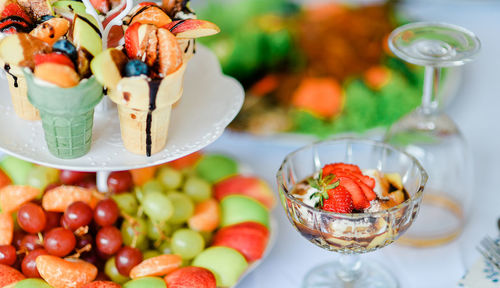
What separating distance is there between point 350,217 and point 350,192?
59mm

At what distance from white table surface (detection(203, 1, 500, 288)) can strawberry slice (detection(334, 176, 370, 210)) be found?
0.24m

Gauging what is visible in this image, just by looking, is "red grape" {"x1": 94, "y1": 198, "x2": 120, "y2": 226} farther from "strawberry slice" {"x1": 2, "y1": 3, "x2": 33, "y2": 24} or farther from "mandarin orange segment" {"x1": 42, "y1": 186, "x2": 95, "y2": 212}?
"strawberry slice" {"x1": 2, "y1": 3, "x2": 33, "y2": 24}

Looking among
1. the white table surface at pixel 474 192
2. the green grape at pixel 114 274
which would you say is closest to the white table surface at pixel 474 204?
the white table surface at pixel 474 192

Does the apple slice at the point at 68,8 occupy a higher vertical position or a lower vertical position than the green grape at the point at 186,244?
higher

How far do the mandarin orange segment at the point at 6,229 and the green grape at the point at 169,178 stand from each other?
0.28m

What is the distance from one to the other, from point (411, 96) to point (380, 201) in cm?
66

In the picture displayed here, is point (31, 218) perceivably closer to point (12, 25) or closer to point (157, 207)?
point (157, 207)

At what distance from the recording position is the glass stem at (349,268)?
1.02 metres

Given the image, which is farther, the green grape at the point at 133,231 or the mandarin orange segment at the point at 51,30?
the green grape at the point at 133,231

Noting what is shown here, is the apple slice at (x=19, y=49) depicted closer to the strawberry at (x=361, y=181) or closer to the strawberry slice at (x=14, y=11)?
the strawberry slice at (x=14, y=11)

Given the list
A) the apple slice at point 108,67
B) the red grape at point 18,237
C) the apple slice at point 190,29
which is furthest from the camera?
the red grape at point 18,237

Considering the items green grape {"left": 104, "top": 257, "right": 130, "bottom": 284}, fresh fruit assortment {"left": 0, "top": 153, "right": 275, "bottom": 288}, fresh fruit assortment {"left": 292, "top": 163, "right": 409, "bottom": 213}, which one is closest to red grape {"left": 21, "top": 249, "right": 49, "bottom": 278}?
fresh fruit assortment {"left": 0, "top": 153, "right": 275, "bottom": 288}

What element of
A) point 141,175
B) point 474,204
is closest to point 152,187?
point 141,175

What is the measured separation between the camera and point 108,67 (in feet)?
2.65
